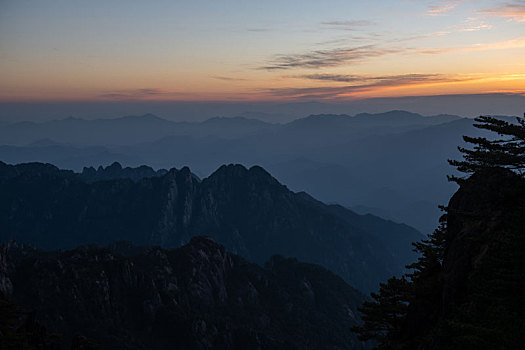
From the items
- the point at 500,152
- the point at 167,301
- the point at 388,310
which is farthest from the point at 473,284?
the point at 167,301

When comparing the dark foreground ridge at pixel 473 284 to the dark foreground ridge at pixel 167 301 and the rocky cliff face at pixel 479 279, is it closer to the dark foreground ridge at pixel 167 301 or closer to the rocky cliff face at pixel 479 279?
the rocky cliff face at pixel 479 279

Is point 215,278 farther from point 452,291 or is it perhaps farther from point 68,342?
point 452,291

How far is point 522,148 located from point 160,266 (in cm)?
14098

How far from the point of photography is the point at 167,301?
133500 millimetres

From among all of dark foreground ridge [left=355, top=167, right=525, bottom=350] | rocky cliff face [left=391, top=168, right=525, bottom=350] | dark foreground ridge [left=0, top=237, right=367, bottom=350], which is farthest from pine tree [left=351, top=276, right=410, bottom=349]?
dark foreground ridge [left=0, top=237, right=367, bottom=350]

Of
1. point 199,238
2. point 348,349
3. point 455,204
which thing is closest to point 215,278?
point 199,238

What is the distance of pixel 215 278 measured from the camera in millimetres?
168125

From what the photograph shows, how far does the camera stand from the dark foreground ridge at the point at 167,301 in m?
112

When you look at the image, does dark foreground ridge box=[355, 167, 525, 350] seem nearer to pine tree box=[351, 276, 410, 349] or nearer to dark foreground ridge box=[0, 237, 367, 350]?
pine tree box=[351, 276, 410, 349]

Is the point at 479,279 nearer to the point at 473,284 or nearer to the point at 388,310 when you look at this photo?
the point at 473,284

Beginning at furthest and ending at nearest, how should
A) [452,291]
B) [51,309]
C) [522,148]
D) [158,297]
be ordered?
1. [158,297]
2. [51,309]
3. [522,148]
4. [452,291]

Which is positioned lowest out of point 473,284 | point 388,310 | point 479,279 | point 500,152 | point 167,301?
point 167,301

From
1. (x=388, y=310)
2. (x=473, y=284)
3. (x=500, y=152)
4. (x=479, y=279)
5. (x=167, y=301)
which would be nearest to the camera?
(x=479, y=279)

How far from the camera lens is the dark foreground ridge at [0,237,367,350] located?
367 ft
